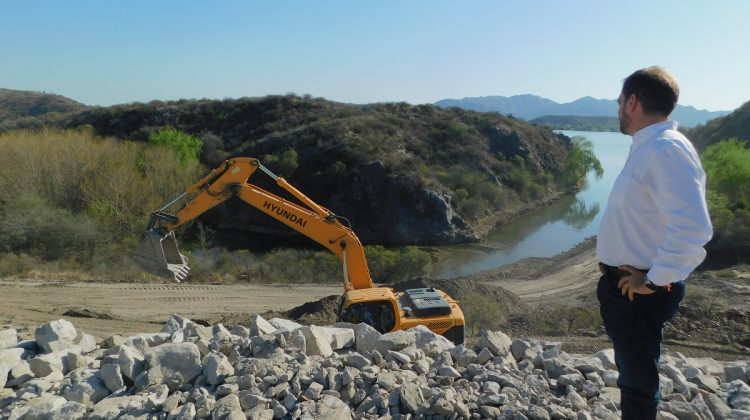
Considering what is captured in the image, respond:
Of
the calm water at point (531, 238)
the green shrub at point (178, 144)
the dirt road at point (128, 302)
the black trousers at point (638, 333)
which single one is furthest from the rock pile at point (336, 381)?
the green shrub at point (178, 144)

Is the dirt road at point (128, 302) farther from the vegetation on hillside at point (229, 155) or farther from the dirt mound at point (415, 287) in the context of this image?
the vegetation on hillside at point (229, 155)

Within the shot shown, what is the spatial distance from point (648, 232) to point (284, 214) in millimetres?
7262

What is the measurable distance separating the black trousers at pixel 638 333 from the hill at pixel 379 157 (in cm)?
2979

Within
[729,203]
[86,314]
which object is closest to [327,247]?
[86,314]

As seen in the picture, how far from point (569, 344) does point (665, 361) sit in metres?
3.37

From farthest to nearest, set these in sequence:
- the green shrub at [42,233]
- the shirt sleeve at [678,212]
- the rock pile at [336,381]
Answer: the green shrub at [42,233], the rock pile at [336,381], the shirt sleeve at [678,212]

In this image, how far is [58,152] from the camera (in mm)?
23812

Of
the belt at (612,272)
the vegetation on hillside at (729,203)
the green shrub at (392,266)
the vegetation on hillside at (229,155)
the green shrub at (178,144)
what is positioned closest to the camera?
the belt at (612,272)

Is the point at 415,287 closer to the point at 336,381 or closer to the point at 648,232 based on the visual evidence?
the point at 336,381

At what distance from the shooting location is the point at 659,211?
8.32 feet

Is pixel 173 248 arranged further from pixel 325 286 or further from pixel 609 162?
pixel 609 162

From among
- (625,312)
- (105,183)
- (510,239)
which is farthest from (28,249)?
(510,239)

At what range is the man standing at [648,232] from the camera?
2352 mm

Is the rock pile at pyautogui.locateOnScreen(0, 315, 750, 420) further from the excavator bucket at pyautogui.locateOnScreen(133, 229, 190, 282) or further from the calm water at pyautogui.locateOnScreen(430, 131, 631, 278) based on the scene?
Answer: the calm water at pyautogui.locateOnScreen(430, 131, 631, 278)
